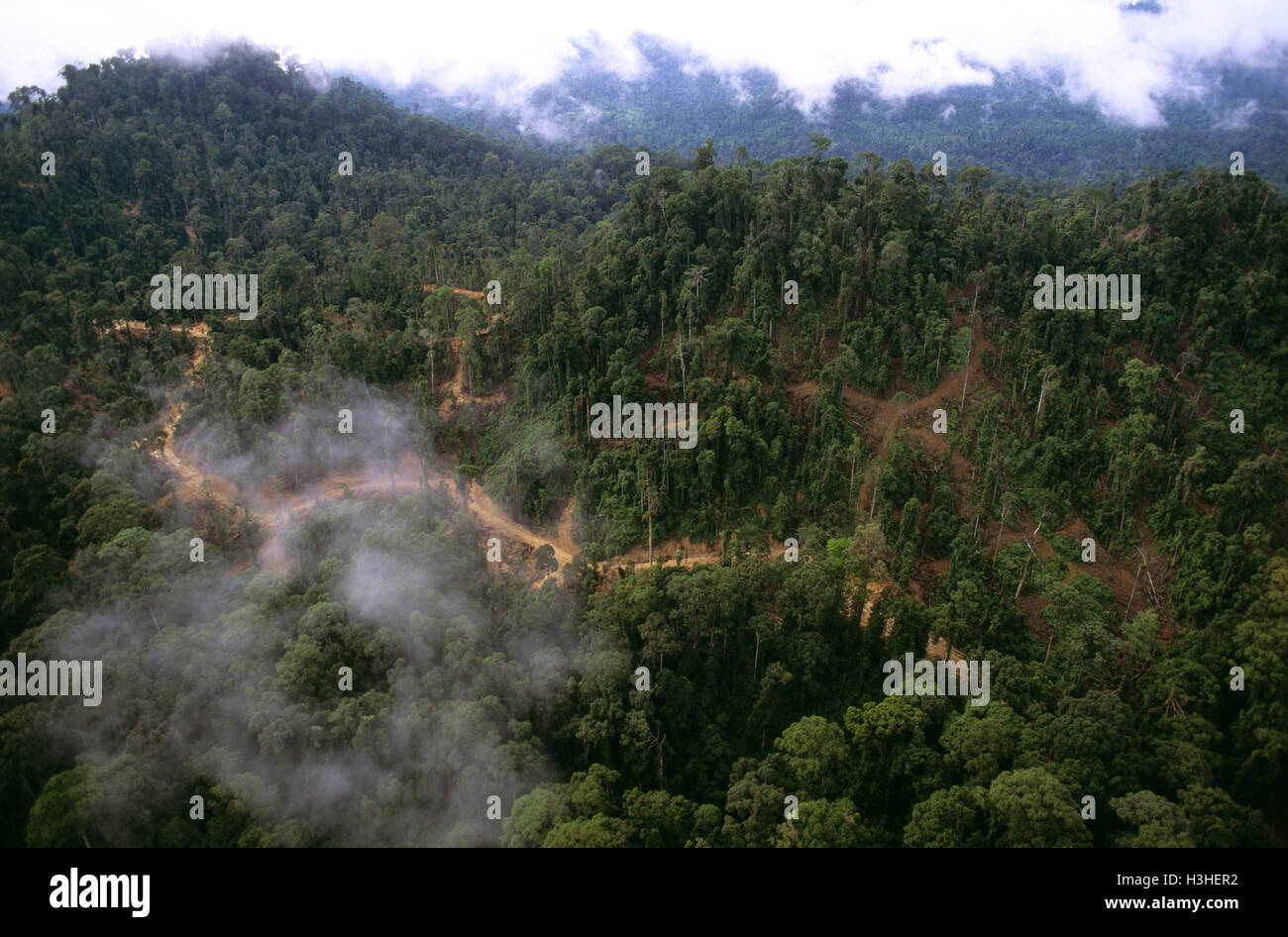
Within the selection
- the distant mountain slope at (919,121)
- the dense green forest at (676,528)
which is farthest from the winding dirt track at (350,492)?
the distant mountain slope at (919,121)

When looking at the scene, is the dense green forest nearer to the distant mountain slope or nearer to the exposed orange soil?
→ the exposed orange soil

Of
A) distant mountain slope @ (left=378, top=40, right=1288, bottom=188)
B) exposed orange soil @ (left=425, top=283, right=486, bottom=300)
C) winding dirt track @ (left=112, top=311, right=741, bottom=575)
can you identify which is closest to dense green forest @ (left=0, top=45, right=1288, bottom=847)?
winding dirt track @ (left=112, top=311, right=741, bottom=575)

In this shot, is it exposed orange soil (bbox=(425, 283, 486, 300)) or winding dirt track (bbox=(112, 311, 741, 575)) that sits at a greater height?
exposed orange soil (bbox=(425, 283, 486, 300))

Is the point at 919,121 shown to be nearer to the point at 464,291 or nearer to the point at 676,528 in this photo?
the point at 464,291

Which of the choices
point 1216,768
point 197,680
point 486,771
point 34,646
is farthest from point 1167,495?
point 34,646

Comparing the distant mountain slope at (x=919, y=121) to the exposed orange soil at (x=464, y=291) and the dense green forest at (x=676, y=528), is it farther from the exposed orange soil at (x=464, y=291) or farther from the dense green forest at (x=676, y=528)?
the dense green forest at (x=676, y=528)

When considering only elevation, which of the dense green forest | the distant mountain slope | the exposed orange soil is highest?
the distant mountain slope

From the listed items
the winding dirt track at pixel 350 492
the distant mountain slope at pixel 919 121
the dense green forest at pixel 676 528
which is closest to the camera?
the dense green forest at pixel 676 528

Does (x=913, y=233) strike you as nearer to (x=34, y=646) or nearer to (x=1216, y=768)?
(x=1216, y=768)

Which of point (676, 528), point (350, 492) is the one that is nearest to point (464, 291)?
point (350, 492)
